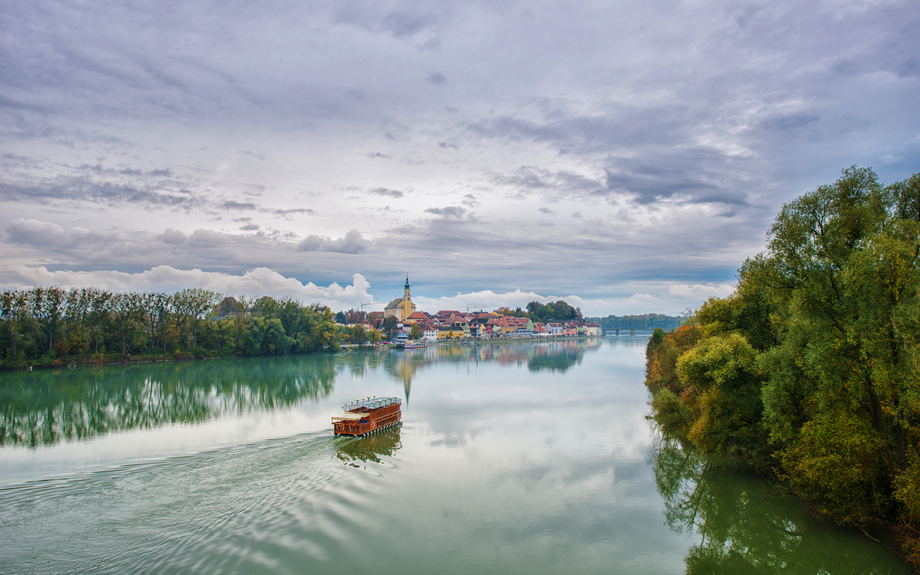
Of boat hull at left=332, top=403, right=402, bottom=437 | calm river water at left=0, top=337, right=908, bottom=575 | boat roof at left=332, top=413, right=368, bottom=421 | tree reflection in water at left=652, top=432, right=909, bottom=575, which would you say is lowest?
tree reflection in water at left=652, top=432, right=909, bottom=575

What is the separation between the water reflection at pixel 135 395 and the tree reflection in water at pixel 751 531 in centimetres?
2374

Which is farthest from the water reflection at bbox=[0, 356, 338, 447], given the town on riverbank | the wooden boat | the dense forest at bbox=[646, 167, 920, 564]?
the town on riverbank

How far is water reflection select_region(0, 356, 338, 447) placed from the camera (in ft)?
81.8

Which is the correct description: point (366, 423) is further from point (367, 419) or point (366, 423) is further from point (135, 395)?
point (135, 395)

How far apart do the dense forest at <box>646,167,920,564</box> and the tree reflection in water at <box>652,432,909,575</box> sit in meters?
0.73

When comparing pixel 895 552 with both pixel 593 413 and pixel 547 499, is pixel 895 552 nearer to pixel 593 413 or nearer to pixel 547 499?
pixel 547 499

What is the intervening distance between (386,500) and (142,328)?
62749 millimetres

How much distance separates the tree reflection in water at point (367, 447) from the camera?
1914 centimetres

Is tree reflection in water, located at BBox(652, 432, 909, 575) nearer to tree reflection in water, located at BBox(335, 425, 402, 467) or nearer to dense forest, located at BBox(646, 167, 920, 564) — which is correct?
dense forest, located at BBox(646, 167, 920, 564)

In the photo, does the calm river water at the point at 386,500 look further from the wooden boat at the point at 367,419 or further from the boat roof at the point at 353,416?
the boat roof at the point at 353,416

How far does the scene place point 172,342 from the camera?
6738 cm

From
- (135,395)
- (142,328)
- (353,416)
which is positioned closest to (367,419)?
(353,416)

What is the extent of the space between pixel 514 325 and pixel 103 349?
364 feet

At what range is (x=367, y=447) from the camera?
20688 mm
